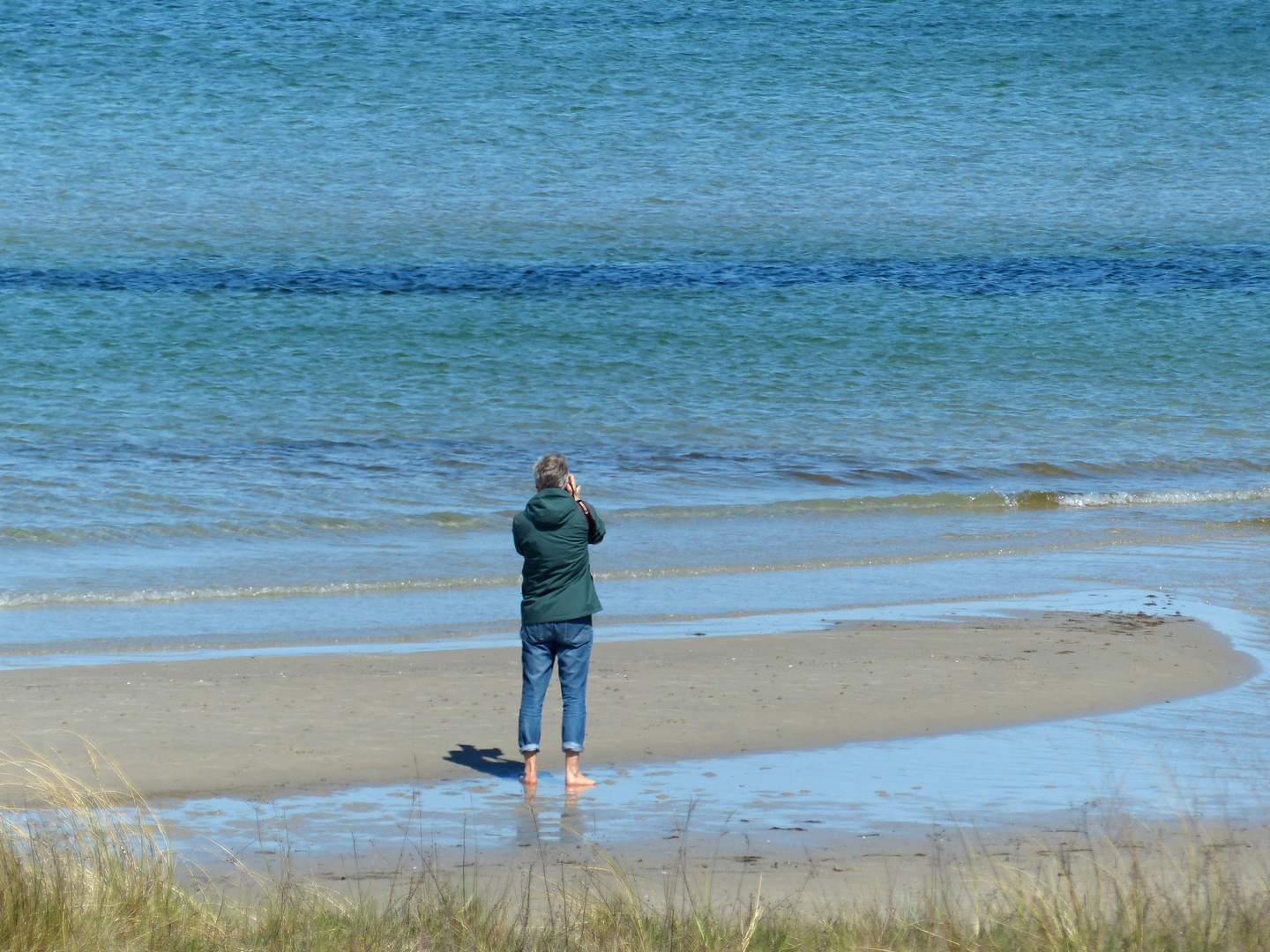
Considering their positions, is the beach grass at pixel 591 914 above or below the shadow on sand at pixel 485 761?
below

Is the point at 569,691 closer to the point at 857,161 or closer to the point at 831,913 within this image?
the point at 831,913

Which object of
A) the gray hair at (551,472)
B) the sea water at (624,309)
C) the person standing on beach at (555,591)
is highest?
the sea water at (624,309)

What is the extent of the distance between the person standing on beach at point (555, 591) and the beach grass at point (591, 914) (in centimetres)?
178

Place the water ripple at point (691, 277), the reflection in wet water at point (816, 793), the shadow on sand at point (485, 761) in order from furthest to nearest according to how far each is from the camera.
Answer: the water ripple at point (691, 277) < the shadow on sand at point (485, 761) < the reflection in wet water at point (816, 793)

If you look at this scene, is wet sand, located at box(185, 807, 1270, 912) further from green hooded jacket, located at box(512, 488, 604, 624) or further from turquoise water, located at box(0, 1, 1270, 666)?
turquoise water, located at box(0, 1, 1270, 666)

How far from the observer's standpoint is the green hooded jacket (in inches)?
270

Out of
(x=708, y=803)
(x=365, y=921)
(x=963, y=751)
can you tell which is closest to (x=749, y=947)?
(x=365, y=921)

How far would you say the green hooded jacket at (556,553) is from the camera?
22.5 feet

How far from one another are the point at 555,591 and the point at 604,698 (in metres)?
1.64

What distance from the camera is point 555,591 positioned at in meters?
6.92

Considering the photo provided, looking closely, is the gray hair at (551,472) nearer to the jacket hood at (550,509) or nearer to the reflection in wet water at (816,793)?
the jacket hood at (550,509)

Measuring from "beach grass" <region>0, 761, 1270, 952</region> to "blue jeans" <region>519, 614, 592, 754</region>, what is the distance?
5.53 feet

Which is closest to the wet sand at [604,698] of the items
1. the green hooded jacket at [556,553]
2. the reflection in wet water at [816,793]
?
the reflection in wet water at [816,793]

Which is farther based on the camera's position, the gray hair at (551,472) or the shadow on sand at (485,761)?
the shadow on sand at (485,761)
